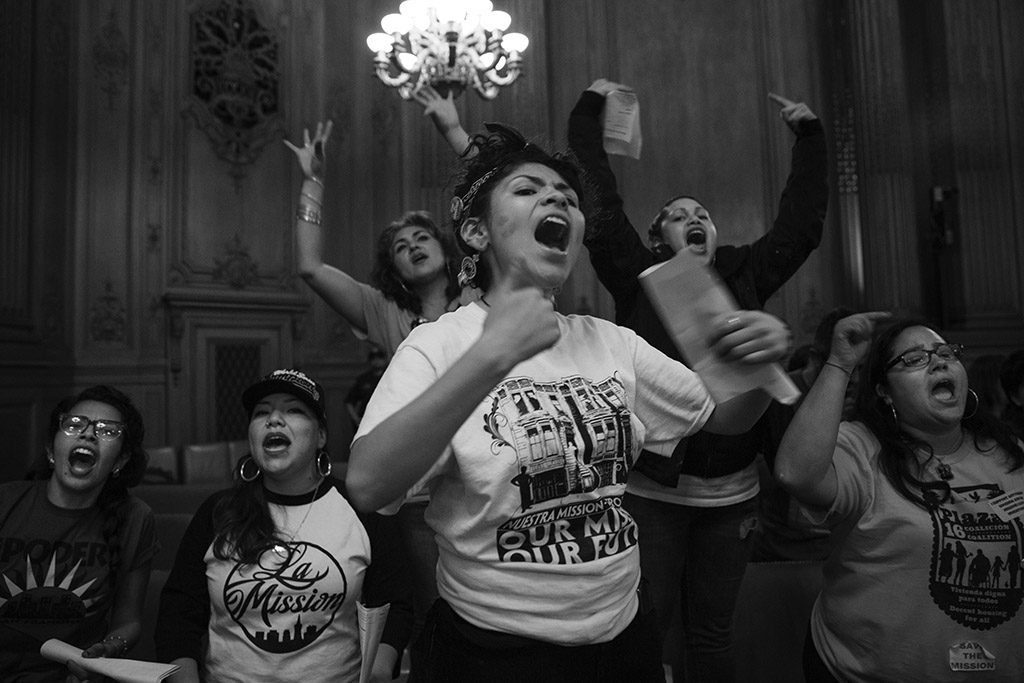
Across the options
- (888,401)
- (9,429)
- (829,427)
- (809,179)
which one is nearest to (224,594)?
(829,427)

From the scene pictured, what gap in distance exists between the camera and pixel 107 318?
5.62 meters

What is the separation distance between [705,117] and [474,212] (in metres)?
5.85

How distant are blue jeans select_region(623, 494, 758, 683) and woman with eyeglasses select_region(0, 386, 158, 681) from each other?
1.20m

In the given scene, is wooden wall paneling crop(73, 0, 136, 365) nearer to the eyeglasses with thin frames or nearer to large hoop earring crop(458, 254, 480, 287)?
the eyeglasses with thin frames

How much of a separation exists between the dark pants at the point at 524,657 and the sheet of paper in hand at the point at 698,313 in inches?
15.7

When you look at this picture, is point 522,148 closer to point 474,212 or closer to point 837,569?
point 474,212

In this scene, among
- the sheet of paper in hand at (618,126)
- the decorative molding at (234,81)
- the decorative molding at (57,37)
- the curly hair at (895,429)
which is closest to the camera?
the curly hair at (895,429)

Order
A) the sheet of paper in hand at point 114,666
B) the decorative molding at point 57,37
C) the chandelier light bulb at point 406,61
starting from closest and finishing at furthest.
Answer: the sheet of paper in hand at point 114,666
the chandelier light bulb at point 406,61
the decorative molding at point 57,37

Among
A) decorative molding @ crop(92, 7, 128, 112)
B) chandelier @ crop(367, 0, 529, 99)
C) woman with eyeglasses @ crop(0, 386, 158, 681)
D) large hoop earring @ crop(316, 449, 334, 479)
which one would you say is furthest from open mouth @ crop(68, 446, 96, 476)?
decorative molding @ crop(92, 7, 128, 112)

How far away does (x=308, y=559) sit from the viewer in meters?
1.76

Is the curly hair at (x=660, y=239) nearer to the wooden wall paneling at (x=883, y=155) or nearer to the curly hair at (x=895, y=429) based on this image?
the curly hair at (x=895, y=429)

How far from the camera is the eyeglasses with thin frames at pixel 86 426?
75.7 inches

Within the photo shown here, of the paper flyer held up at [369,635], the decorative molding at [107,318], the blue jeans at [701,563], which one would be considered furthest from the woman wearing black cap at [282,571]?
the decorative molding at [107,318]

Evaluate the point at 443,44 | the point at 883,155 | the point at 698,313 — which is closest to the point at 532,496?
the point at 698,313
